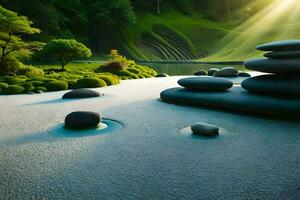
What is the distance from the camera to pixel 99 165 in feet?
14.9

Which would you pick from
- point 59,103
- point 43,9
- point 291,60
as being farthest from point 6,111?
point 43,9

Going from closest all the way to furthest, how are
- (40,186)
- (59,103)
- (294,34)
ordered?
(40,186)
(59,103)
(294,34)

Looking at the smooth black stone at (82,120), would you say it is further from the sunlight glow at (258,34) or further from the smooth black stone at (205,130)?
the sunlight glow at (258,34)

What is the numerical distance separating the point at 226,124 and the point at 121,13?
3988cm

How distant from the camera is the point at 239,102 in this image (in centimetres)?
823

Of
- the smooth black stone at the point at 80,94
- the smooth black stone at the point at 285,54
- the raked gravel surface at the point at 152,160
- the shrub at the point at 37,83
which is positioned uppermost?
the smooth black stone at the point at 285,54

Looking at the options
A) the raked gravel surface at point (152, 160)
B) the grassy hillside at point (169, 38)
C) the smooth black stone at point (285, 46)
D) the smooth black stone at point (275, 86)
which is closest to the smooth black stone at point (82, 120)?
the raked gravel surface at point (152, 160)

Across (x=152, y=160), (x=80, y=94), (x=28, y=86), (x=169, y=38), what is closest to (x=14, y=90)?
(x=28, y=86)

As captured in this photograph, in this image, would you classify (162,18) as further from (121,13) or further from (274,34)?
(274,34)

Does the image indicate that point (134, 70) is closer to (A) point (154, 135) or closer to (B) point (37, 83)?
(B) point (37, 83)

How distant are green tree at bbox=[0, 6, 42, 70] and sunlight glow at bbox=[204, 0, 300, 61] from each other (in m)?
29.2

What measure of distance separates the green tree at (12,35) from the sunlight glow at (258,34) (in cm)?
2923

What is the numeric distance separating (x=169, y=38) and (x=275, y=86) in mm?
44537

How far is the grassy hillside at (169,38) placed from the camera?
46.8 meters
